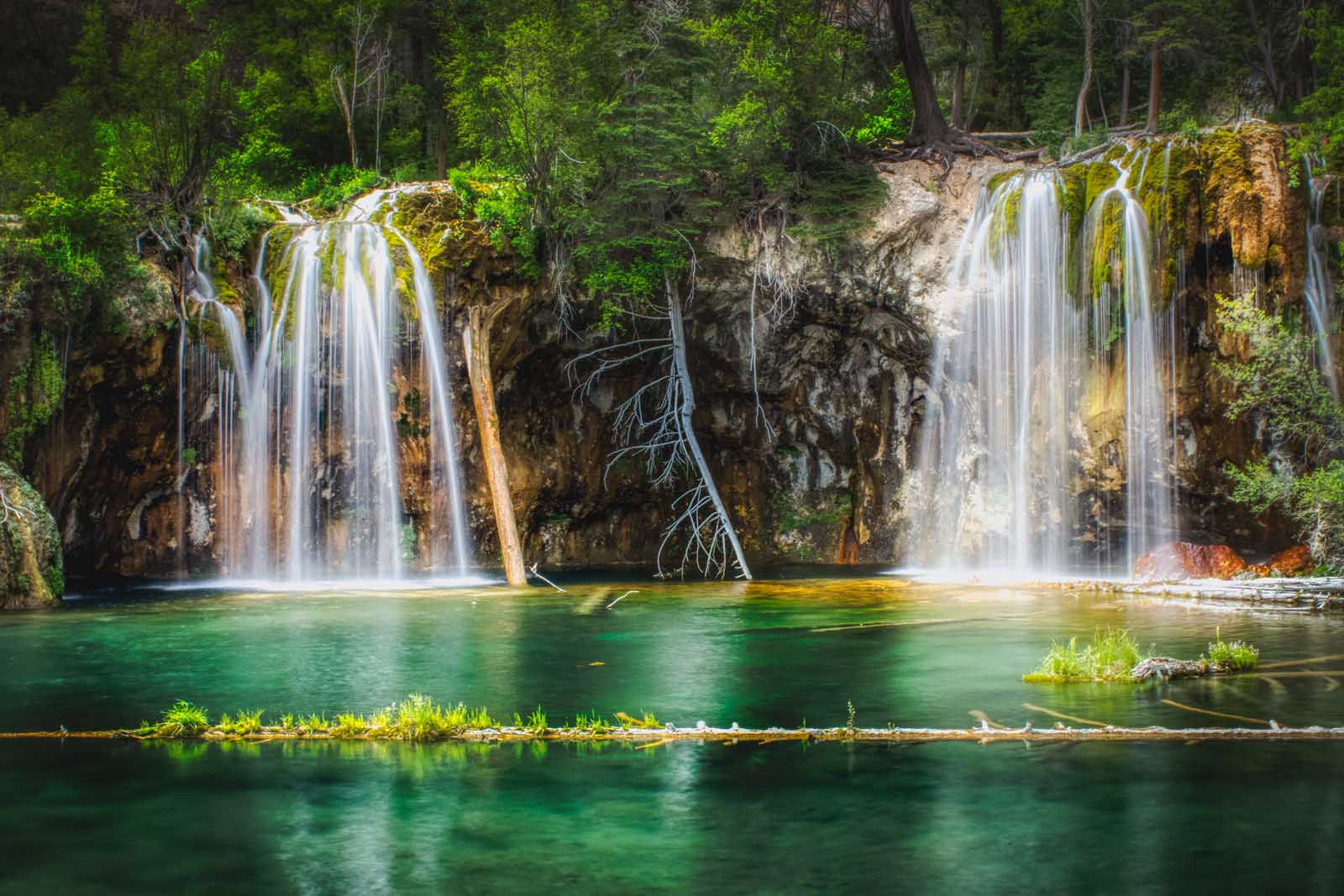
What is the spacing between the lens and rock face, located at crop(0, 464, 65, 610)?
18594 millimetres

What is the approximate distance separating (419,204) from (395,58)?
1543cm

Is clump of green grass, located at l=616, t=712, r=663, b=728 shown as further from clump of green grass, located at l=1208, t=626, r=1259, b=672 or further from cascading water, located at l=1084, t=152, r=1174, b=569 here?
cascading water, located at l=1084, t=152, r=1174, b=569

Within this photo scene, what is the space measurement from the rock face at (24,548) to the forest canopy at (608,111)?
12.2 ft

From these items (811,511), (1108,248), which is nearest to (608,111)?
(1108,248)

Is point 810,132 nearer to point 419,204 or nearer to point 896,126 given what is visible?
point 896,126

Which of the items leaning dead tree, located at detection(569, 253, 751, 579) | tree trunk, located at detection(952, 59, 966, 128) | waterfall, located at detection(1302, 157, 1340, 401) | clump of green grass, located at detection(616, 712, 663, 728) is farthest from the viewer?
tree trunk, located at detection(952, 59, 966, 128)

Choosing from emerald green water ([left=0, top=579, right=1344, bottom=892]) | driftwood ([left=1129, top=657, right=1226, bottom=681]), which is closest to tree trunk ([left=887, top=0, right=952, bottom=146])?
emerald green water ([left=0, top=579, right=1344, bottom=892])

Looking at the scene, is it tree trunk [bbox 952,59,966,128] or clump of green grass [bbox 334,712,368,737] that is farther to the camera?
tree trunk [bbox 952,59,966,128]

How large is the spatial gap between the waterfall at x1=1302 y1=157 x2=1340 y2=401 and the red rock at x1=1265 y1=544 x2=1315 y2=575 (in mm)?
3504

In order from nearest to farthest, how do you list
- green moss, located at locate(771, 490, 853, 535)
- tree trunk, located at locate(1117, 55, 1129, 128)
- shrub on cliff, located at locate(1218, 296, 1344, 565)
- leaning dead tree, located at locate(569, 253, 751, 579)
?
shrub on cliff, located at locate(1218, 296, 1344, 565) → leaning dead tree, located at locate(569, 253, 751, 579) → green moss, located at locate(771, 490, 853, 535) → tree trunk, located at locate(1117, 55, 1129, 128)

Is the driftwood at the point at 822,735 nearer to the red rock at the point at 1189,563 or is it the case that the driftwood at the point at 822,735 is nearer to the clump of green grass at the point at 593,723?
Answer: the clump of green grass at the point at 593,723

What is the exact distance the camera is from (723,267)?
1033 inches

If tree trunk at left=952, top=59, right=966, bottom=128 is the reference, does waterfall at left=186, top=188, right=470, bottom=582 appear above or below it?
below

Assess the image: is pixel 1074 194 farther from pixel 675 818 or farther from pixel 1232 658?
pixel 675 818
